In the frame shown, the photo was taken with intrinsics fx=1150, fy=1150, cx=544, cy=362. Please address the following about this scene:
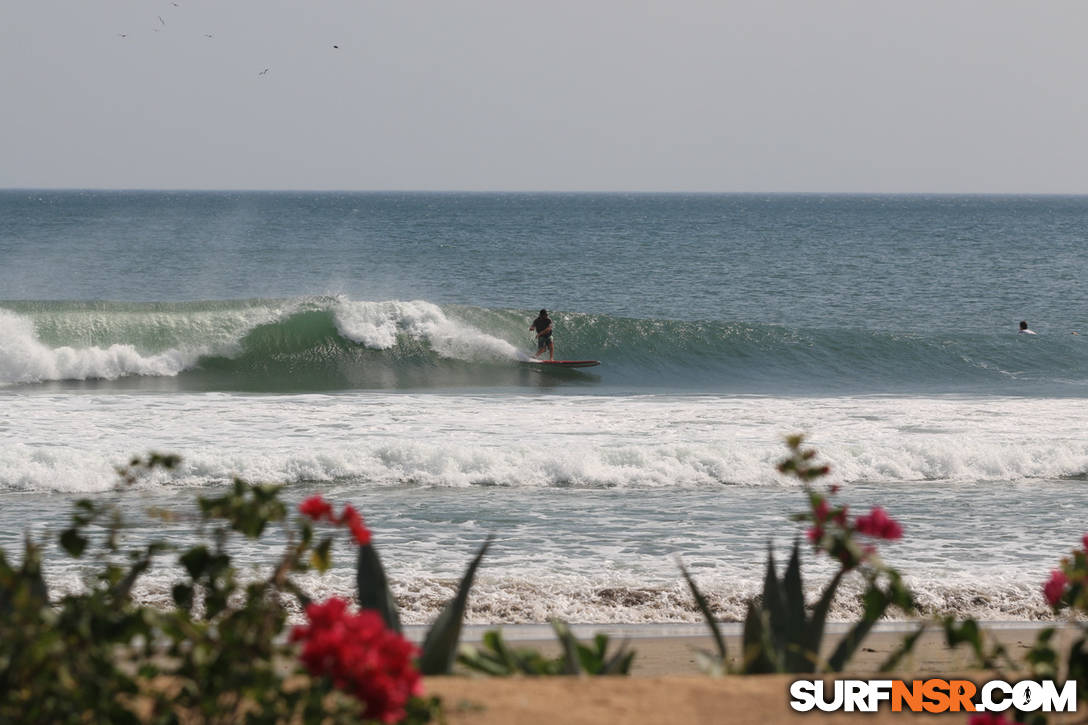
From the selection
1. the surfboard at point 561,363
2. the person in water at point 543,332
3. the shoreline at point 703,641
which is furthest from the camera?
the person in water at point 543,332

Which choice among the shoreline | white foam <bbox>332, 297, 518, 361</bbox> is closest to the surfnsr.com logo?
the shoreline

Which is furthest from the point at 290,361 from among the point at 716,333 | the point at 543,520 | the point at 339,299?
the point at 543,520

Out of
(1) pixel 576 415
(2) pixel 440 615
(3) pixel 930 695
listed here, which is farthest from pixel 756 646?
(1) pixel 576 415

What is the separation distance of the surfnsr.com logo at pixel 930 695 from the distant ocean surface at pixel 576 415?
3.77 metres

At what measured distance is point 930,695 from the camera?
3.40 meters

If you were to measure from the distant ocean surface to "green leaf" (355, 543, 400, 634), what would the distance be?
2.92 meters

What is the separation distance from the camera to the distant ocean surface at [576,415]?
28.9 feet

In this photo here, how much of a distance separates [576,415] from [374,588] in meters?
12.5

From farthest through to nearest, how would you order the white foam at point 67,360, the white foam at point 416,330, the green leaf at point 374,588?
the white foam at point 416,330, the white foam at point 67,360, the green leaf at point 374,588

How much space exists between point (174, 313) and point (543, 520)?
1898 cm

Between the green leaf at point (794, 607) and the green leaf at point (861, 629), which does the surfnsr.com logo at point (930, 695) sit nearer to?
the green leaf at point (861, 629)

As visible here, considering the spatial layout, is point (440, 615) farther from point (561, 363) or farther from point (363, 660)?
point (561, 363)

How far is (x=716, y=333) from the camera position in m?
28.3

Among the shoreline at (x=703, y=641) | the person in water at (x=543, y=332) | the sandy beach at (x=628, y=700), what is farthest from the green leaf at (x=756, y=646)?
the person in water at (x=543, y=332)
